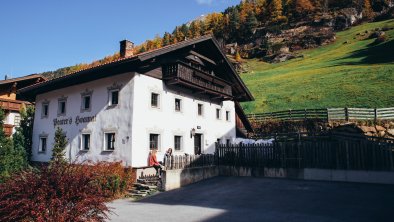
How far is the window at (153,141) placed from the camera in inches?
744

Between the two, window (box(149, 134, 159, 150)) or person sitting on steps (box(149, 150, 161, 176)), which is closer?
person sitting on steps (box(149, 150, 161, 176))

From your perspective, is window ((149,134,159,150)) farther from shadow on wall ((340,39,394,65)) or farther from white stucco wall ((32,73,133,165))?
shadow on wall ((340,39,394,65))

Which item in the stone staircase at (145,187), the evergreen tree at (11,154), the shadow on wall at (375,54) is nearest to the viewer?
the stone staircase at (145,187)

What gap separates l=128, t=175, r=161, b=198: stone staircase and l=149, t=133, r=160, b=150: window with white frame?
2.10 metres

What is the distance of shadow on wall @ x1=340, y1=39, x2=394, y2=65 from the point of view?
55.3 m

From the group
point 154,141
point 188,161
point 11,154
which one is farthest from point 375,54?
point 11,154

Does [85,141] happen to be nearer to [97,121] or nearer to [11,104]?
[97,121]

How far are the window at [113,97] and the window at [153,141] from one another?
3066mm

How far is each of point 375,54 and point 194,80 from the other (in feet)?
178

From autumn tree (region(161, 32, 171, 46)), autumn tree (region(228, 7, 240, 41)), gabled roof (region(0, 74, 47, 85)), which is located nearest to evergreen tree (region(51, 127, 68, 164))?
gabled roof (region(0, 74, 47, 85))

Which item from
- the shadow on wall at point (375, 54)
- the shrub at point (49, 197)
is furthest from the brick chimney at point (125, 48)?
the shadow on wall at point (375, 54)

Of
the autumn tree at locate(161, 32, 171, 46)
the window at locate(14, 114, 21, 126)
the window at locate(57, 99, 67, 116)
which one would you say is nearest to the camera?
the window at locate(57, 99, 67, 116)

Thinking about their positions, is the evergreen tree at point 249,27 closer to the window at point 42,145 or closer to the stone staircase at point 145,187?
the window at point 42,145

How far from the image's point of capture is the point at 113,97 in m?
19.4
